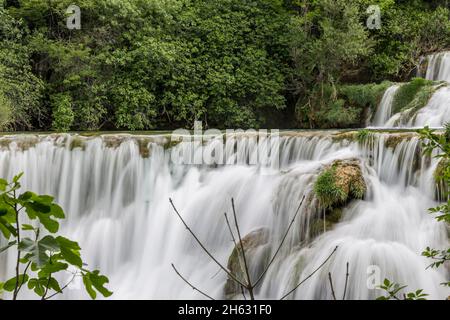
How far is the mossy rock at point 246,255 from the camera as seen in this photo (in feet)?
21.4

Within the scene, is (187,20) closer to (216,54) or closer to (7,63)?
(216,54)

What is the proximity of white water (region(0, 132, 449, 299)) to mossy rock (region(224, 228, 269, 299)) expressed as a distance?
0.14 metres

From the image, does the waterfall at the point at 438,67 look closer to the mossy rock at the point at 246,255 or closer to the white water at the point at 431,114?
the white water at the point at 431,114

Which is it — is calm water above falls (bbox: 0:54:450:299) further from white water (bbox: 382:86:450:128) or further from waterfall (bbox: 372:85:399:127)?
waterfall (bbox: 372:85:399:127)

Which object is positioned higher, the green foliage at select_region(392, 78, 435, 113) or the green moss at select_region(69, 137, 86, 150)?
the green foliage at select_region(392, 78, 435, 113)

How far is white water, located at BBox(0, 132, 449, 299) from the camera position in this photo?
6234 millimetres

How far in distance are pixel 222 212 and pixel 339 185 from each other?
7.09 ft

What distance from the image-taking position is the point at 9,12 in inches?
639

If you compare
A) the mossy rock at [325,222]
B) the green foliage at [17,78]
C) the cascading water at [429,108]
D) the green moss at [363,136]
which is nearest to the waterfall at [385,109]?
the cascading water at [429,108]

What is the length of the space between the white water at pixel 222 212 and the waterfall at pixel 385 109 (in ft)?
Result: 19.4

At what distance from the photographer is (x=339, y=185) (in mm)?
7082

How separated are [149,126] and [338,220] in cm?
1142

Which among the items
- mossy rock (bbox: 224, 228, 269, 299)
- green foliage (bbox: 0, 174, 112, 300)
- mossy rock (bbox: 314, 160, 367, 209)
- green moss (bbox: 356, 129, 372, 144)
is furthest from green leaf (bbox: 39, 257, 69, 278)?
green moss (bbox: 356, 129, 372, 144)
